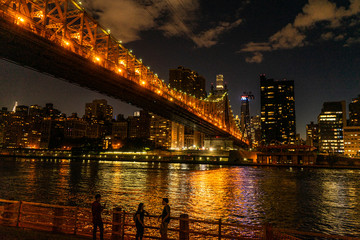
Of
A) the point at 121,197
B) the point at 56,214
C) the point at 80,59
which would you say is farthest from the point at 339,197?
the point at 80,59

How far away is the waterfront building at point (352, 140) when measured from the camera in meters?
169

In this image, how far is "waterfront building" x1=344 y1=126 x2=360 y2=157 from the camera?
16912 cm

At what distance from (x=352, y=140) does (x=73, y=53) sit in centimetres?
18578

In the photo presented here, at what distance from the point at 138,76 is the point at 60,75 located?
16.2 meters

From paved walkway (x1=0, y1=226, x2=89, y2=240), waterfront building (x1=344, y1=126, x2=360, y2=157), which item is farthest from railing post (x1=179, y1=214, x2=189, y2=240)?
waterfront building (x1=344, y1=126, x2=360, y2=157)

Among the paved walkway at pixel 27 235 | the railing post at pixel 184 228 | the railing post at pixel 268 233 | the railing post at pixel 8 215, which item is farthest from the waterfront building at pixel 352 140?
the railing post at pixel 8 215

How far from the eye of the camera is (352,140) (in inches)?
6732

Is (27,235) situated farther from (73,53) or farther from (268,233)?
(73,53)

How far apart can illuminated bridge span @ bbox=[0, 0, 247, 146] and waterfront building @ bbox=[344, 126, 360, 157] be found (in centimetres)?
15343

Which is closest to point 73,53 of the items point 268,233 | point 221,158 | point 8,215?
point 8,215

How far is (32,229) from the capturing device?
403 inches

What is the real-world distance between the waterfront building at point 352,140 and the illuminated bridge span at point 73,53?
153 meters

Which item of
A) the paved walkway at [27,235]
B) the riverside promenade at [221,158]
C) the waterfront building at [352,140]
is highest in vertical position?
the waterfront building at [352,140]

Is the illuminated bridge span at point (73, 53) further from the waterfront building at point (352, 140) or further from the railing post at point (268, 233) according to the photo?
the waterfront building at point (352, 140)
